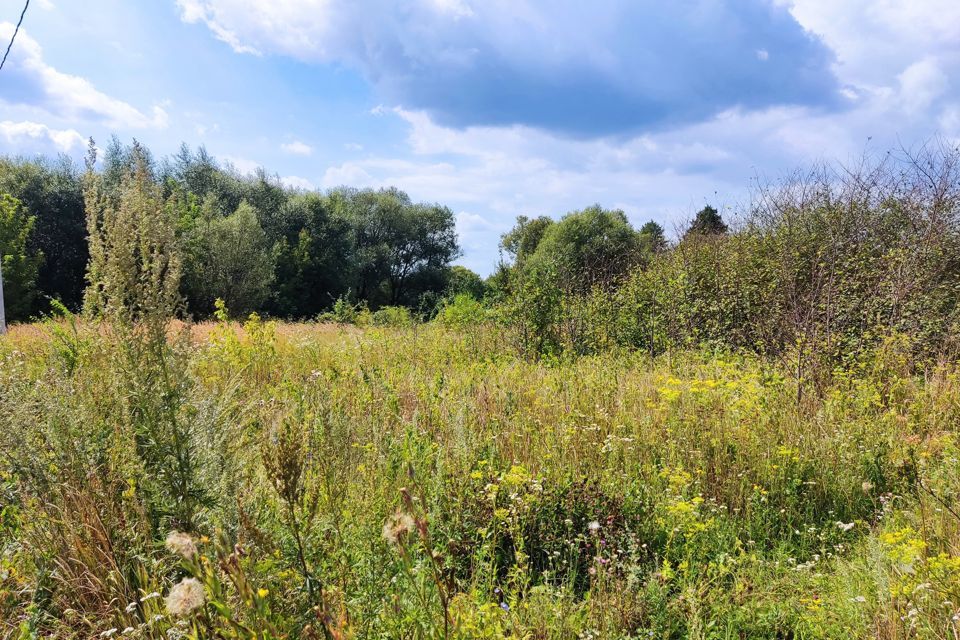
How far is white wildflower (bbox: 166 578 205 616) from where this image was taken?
3.59ft

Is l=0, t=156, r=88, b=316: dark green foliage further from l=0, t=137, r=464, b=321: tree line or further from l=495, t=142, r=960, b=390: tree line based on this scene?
l=495, t=142, r=960, b=390: tree line

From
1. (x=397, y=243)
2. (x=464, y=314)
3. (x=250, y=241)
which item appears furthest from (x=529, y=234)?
(x=464, y=314)

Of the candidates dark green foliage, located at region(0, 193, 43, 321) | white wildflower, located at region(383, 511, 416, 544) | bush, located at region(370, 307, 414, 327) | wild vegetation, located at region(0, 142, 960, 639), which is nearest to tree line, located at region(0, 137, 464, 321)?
dark green foliage, located at region(0, 193, 43, 321)

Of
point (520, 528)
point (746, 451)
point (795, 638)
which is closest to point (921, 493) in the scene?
point (746, 451)

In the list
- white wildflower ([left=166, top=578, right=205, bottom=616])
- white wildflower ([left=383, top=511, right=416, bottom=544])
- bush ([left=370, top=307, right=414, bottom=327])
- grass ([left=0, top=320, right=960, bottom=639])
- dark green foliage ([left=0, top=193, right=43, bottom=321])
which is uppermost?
dark green foliage ([left=0, top=193, right=43, bottom=321])

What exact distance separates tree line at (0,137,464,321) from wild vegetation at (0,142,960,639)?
13455mm

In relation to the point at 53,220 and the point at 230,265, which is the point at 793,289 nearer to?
the point at 230,265

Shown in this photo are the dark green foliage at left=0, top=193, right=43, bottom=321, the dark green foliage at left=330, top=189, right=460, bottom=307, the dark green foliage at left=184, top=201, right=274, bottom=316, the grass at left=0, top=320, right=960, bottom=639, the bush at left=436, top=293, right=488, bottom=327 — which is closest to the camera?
the grass at left=0, top=320, right=960, bottom=639

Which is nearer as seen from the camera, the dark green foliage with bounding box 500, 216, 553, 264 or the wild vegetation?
the wild vegetation

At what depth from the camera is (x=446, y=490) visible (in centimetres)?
320

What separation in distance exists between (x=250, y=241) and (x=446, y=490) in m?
27.1

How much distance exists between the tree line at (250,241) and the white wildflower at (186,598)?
17.1 metres

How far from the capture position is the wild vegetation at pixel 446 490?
6.46 feet

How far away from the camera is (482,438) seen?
14.0 feet
